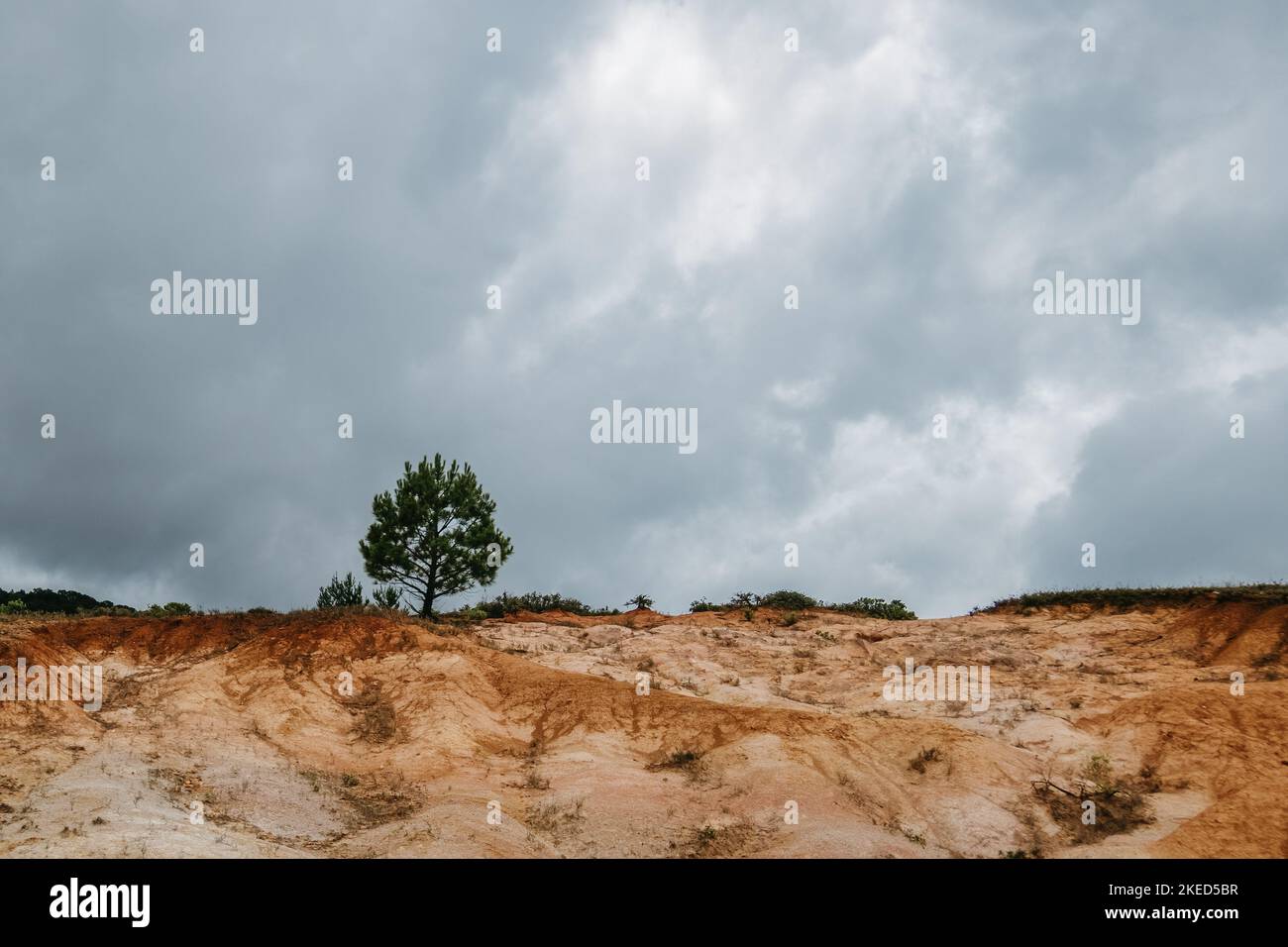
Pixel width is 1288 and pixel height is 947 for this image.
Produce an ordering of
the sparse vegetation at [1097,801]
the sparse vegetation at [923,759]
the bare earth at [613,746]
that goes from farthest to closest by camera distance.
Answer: the sparse vegetation at [923,759]
the sparse vegetation at [1097,801]
the bare earth at [613,746]

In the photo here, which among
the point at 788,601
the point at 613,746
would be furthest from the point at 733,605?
the point at 613,746

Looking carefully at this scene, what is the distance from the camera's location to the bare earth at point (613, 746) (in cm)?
1669

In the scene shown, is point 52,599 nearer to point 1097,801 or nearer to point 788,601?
point 788,601

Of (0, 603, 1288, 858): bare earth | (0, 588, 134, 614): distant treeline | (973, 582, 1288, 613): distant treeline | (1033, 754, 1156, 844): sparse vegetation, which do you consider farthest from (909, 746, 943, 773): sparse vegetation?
(0, 588, 134, 614): distant treeline

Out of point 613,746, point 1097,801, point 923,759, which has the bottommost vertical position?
point 1097,801

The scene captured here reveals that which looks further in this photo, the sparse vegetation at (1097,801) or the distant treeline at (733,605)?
the distant treeline at (733,605)

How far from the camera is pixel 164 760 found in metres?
19.3

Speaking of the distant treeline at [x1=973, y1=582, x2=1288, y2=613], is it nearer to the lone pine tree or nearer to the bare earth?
the bare earth

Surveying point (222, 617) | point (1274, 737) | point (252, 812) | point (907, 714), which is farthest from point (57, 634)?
point (1274, 737)

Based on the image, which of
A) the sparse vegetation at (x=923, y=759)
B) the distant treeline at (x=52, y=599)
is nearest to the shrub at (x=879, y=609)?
the sparse vegetation at (x=923, y=759)

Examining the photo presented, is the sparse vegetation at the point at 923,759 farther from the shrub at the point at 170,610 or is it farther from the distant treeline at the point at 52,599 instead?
the distant treeline at the point at 52,599

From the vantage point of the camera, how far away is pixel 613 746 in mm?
21969
